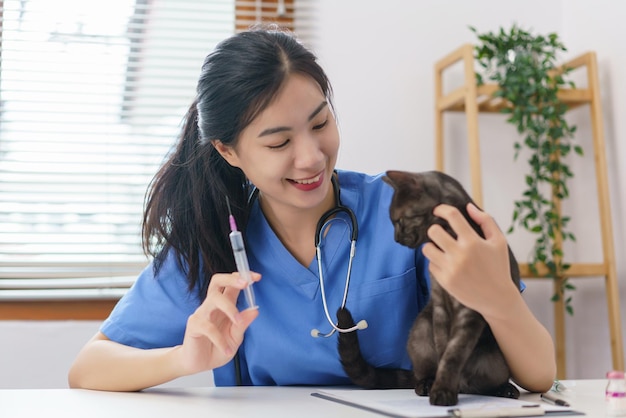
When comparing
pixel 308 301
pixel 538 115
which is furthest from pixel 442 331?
pixel 538 115

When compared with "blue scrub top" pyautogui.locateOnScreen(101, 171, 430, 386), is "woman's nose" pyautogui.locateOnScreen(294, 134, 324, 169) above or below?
above

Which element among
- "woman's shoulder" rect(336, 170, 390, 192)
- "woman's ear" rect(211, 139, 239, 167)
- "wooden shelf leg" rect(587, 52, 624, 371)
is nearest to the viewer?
"woman's ear" rect(211, 139, 239, 167)

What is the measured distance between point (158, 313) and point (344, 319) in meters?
0.38

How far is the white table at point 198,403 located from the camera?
978mm

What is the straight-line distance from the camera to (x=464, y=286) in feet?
2.93

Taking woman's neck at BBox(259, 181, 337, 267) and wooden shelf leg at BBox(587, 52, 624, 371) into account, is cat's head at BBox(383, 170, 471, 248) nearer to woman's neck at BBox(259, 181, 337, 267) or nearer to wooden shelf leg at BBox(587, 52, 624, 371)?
woman's neck at BBox(259, 181, 337, 267)

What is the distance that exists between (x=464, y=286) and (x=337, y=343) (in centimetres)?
40

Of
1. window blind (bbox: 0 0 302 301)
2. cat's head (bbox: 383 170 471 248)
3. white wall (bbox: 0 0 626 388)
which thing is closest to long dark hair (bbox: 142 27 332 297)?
cat's head (bbox: 383 170 471 248)

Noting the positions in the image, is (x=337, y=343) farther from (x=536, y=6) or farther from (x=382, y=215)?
(x=536, y=6)

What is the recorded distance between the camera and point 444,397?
0.90m

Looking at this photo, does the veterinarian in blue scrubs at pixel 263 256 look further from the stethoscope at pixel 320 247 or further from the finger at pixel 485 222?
the finger at pixel 485 222

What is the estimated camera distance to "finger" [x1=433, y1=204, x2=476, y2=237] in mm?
861

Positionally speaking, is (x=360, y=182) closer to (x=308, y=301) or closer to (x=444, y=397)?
(x=308, y=301)

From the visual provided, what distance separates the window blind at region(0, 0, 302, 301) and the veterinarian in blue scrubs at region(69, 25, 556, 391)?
885 mm
